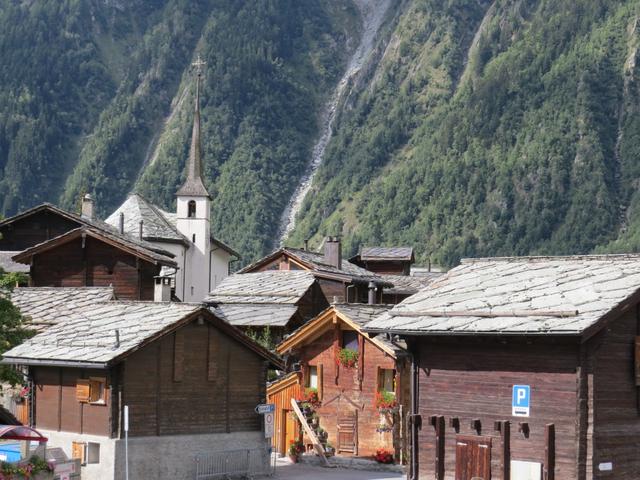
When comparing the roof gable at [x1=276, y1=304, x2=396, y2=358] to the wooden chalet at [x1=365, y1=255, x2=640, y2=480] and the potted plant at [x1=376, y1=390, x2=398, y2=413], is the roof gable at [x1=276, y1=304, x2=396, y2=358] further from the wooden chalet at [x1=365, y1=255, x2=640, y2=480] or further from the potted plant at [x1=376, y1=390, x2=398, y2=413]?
the wooden chalet at [x1=365, y1=255, x2=640, y2=480]

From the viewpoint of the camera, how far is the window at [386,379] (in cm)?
4528

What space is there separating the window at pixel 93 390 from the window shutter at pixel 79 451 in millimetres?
1147

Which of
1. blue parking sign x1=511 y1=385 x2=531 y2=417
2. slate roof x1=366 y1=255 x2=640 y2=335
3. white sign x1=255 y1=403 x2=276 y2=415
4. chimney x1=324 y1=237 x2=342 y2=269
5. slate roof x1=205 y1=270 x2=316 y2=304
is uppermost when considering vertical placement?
chimney x1=324 y1=237 x2=342 y2=269

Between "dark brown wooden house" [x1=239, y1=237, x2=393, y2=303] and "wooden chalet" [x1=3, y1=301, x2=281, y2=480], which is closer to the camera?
"wooden chalet" [x1=3, y1=301, x2=281, y2=480]

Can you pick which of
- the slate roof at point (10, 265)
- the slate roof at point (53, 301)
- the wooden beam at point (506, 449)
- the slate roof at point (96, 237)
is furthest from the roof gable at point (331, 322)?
the slate roof at point (10, 265)

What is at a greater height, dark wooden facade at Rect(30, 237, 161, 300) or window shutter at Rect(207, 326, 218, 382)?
dark wooden facade at Rect(30, 237, 161, 300)

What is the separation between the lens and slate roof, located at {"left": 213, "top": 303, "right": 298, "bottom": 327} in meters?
57.6

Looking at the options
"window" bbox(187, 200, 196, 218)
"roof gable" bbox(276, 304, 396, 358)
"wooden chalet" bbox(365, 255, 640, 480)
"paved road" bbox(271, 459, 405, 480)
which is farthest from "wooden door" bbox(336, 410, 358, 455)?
"window" bbox(187, 200, 196, 218)

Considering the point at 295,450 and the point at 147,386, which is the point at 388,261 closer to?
the point at 295,450

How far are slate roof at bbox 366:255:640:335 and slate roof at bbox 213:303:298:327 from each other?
22.5 meters

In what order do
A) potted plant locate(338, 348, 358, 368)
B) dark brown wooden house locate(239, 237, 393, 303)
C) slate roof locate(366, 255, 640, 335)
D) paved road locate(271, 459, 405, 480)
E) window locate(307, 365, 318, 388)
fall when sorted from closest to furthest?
slate roof locate(366, 255, 640, 335), paved road locate(271, 459, 405, 480), potted plant locate(338, 348, 358, 368), window locate(307, 365, 318, 388), dark brown wooden house locate(239, 237, 393, 303)

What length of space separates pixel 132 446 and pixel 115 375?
6.26 ft

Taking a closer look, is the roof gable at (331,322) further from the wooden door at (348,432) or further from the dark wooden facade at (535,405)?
the dark wooden facade at (535,405)

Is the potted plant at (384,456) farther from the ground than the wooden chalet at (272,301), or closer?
closer
